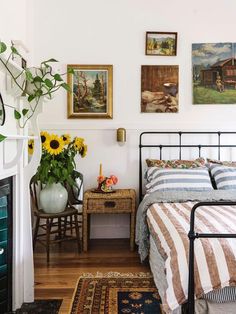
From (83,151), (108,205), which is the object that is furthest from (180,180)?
(83,151)

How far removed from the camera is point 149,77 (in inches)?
147

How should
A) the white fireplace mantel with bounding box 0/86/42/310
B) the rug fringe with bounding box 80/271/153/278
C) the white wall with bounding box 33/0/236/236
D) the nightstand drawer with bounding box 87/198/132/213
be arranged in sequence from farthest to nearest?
the white wall with bounding box 33/0/236/236
the nightstand drawer with bounding box 87/198/132/213
the rug fringe with bounding box 80/271/153/278
the white fireplace mantel with bounding box 0/86/42/310

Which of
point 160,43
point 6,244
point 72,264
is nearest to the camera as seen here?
point 6,244

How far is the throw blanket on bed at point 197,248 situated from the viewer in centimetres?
156

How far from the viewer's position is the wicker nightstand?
331cm

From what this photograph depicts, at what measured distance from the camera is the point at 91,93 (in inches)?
147

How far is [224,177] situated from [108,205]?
46.8 inches

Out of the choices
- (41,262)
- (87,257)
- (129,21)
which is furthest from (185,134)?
(41,262)

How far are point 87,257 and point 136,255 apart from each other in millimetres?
483

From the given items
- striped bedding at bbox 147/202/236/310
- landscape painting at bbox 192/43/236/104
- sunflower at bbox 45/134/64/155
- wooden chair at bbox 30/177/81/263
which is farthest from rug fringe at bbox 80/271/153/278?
landscape painting at bbox 192/43/236/104

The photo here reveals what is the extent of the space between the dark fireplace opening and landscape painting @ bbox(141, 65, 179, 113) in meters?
2.08

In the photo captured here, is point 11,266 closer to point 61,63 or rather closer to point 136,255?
point 136,255

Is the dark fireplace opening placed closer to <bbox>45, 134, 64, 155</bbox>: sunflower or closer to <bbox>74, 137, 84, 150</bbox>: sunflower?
<bbox>45, 134, 64, 155</bbox>: sunflower

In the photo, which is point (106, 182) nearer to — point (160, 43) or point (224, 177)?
point (224, 177)
